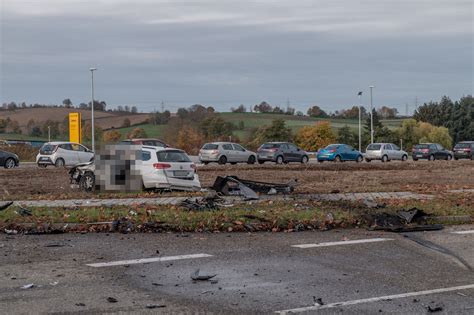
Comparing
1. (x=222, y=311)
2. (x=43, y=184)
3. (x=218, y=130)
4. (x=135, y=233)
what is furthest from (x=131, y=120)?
(x=222, y=311)

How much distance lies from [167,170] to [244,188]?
3415 millimetres

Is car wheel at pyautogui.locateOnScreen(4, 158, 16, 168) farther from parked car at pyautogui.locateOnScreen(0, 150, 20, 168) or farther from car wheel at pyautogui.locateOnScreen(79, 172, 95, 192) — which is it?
car wheel at pyautogui.locateOnScreen(79, 172, 95, 192)

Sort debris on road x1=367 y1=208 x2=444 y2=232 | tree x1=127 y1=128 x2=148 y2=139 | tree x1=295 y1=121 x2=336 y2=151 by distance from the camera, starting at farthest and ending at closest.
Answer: tree x1=295 y1=121 x2=336 y2=151
tree x1=127 y1=128 x2=148 y2=139
debris on road x1=367 y1=208 x2=444 y2=232

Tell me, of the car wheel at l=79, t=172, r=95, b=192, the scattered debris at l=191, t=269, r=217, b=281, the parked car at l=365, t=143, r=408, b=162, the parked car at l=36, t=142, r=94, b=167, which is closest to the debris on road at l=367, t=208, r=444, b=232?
the scattered debris at l=191, t=269, r=217, b=281

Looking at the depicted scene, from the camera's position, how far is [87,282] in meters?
8.70

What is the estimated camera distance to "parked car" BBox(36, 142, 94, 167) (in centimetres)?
4391

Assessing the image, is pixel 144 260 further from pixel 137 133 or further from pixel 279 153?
pixel 137 133

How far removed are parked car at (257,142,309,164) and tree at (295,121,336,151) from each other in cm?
2533

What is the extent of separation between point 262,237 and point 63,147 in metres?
33.7

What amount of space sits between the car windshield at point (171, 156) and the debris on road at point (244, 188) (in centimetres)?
254

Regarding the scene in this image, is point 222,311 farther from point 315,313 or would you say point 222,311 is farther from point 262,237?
point 262,237

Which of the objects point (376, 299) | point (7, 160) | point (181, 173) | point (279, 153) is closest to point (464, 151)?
point (279, 153)

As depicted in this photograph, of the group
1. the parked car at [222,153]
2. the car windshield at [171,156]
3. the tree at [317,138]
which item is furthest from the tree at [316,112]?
the car windshield at [171,156]

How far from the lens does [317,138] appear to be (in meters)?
78.3
